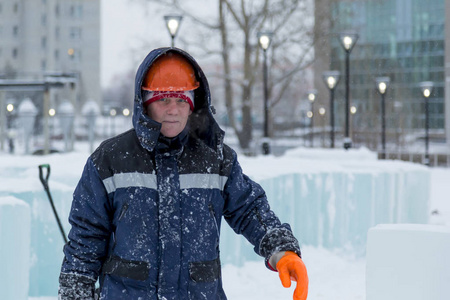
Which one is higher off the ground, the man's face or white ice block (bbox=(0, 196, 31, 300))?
the man's face

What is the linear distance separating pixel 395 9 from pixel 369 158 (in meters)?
49.6

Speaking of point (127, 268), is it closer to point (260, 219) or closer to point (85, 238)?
point (85, 238)

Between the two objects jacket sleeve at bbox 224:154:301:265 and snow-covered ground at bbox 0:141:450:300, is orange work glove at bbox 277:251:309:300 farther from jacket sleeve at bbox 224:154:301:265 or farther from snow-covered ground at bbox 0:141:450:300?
snow-covered ground at bbox 0:141:450:300

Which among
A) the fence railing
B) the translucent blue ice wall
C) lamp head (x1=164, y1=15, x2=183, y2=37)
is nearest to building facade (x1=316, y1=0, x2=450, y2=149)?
the fence railing

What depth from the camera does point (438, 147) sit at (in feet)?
141

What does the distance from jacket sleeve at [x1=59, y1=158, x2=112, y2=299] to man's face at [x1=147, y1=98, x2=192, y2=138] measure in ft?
1.05

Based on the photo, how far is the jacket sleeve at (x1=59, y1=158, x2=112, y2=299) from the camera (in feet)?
8.32

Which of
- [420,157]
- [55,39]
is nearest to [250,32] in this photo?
[420,157]

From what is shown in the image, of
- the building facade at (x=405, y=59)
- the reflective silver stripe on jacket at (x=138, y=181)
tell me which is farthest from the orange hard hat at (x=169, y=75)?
the building facade at (x=405, y=59)

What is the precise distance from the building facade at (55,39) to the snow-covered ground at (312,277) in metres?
76.5

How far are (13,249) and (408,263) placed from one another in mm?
2716

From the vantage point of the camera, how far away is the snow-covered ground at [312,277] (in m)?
7.07

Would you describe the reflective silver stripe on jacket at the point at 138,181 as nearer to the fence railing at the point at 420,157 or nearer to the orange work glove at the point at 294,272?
the orange work glove at the point at 294,272

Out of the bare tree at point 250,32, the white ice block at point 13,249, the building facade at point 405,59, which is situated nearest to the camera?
the white ice block at point 13,249
